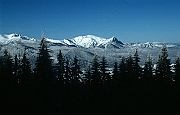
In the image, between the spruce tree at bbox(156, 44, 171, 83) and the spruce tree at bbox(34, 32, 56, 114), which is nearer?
the spruce tree at bbox(34, 32, 56, 114)

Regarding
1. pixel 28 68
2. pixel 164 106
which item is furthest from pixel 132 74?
pixel 28 68

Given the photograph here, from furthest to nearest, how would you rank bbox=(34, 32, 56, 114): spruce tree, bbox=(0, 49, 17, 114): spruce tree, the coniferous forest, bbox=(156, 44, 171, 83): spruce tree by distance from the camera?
bbox=(156, 44, 171, 83): spruce tree, the coniferous forest, bbox=(0, 49, 17, 114): spruce tree, bbox=(34, 32, 56, 114): spruce tree

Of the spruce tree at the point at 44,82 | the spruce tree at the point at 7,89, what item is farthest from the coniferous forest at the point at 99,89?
the spruce tree at the point at 44,82

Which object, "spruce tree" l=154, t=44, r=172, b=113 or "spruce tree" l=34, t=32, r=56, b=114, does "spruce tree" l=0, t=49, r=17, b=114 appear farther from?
"spruce tree" l=154, t=44, r=172, b=113

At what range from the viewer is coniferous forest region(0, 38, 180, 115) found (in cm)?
3525

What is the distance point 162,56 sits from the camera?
4247 centimetres

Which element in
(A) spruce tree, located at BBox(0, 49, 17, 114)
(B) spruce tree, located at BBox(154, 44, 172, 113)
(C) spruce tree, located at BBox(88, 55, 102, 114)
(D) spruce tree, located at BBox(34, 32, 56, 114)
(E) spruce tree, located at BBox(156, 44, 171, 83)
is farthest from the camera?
(E) spruce tree, located at BBox(156, 44, 171, 83)

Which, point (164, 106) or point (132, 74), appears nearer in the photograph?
point (132, 74)

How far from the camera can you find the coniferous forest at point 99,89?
3525 centimetres

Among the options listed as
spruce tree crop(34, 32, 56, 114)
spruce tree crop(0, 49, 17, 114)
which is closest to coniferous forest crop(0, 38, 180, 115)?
spruce tree crop(0, 49, 17, 114)

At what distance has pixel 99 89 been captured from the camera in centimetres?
4069

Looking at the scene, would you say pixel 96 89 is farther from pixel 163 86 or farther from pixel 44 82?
pixel 44 82

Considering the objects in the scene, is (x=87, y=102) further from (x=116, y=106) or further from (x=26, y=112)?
(x=26, y=112)

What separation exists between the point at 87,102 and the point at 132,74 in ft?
31.6
